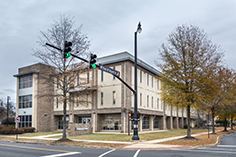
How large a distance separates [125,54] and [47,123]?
59.7 feet

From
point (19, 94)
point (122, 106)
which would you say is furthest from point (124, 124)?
point (19, 94)

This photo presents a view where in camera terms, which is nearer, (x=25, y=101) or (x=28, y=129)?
(x=28, y=129)

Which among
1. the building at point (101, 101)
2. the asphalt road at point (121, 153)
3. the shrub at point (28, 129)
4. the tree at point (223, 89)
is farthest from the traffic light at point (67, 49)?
the shrub at point (28, 129)

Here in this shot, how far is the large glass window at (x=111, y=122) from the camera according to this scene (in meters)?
33.5

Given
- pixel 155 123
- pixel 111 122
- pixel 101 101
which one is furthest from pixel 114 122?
pixel 155 123

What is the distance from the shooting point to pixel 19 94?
1601 inches

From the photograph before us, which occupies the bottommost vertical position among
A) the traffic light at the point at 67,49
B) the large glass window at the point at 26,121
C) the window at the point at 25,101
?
the large glass window at the point at 26,121

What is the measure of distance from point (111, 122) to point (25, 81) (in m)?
16.9

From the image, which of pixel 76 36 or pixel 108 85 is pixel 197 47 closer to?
pixel 76 36

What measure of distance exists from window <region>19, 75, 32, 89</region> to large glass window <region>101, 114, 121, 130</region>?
14024 mm

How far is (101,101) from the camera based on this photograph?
112 feet

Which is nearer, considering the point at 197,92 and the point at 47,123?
the point at 197,92

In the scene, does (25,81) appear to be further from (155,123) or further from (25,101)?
(155,123)

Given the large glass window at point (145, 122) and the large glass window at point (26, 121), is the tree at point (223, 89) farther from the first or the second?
the large glass window at point (26, 121)
